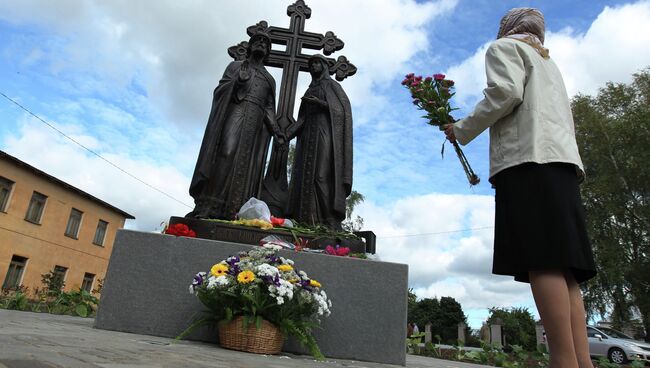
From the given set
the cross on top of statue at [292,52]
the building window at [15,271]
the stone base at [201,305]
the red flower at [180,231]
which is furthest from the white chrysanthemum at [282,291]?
the building window at [15,271]

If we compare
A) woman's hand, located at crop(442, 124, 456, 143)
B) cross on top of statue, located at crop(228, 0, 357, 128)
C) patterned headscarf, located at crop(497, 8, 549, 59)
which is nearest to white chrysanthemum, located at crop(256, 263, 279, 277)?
woman's hand, located at crop(442, 124, 456, 143)

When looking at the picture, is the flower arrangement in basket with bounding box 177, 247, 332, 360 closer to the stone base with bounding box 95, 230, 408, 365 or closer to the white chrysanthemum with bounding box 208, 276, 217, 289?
the white chrysanthemum with bounding box 208, 276, 217, 289

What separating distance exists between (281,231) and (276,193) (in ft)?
4.00

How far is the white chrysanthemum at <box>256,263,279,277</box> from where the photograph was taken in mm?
2994

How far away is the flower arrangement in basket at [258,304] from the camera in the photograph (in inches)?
114

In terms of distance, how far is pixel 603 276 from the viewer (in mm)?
17672

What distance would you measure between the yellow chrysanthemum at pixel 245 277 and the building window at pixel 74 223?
74.5 feet

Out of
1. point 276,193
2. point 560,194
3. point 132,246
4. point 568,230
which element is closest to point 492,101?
point 560,194

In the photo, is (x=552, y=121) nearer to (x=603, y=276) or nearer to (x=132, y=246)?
(x=132, y=246)

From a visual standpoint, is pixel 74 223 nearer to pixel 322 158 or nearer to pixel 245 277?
pixel 322 158

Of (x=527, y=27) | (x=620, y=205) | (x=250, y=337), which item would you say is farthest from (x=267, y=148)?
(x=620, y=205)

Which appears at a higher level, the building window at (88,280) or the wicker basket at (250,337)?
the building window at (88,280)

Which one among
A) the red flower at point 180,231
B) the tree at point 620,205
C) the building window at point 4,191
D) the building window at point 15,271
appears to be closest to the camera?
the red flower at point 180,231

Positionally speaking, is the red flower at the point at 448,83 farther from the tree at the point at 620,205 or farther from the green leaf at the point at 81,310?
the tree at the point at 620,205
